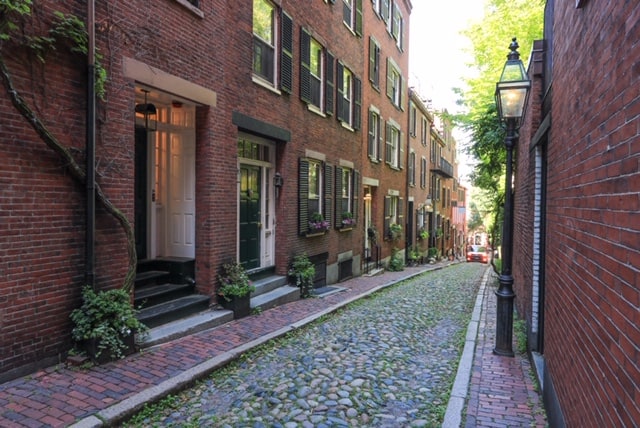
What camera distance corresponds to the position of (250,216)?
9422 mm

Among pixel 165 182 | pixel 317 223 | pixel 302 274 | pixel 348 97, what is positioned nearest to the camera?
pixel 165 182

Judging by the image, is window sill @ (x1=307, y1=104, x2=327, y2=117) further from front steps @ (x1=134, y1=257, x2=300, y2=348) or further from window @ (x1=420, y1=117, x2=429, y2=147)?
window @ (x1=420, y1=117, x2=429, y2=147)

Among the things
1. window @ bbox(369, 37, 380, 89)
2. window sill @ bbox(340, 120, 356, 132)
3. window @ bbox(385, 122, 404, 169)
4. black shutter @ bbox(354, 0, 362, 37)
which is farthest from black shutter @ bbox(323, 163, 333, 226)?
window @ bbox(385, 122, 404, 169)

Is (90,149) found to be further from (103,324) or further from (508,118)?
(508,118)

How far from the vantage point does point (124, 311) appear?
522cm

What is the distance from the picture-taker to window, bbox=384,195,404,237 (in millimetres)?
19639

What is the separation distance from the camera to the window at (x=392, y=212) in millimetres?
19639

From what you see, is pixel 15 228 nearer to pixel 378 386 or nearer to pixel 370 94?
pixel 378 386

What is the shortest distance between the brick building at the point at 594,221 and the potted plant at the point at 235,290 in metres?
4.73

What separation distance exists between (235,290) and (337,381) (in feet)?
9.79

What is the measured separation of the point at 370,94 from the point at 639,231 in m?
16.0

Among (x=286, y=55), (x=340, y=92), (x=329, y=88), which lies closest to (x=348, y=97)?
(x=340, y=92)

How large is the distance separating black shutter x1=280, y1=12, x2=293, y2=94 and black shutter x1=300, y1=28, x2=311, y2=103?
0.60 meters

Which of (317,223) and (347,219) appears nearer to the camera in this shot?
(317,223)
